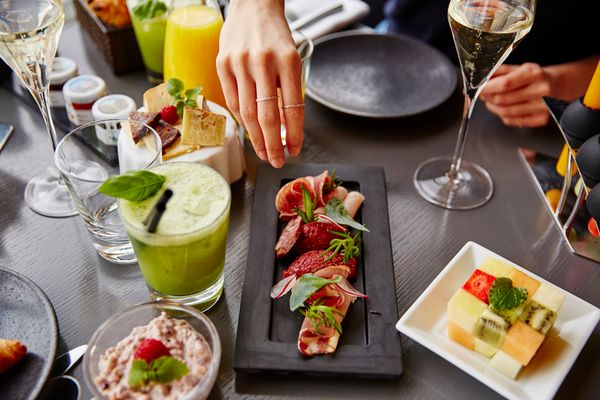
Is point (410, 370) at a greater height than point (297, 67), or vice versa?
point (297, 67)

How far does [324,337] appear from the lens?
0.86 meters

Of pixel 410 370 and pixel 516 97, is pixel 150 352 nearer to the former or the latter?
pixel 410 370

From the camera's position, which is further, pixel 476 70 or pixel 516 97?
pixel 516 97

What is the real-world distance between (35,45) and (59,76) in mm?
334

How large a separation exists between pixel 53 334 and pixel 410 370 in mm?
538

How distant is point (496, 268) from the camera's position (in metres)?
0.92

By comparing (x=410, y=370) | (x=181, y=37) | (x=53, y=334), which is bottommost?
(x=410, y=370)

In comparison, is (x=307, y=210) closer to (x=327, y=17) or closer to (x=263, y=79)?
(x=263, y=79)

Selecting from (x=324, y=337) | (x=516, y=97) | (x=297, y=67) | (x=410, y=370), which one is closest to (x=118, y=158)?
(x=297, y=67)

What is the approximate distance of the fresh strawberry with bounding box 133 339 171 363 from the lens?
736 mm

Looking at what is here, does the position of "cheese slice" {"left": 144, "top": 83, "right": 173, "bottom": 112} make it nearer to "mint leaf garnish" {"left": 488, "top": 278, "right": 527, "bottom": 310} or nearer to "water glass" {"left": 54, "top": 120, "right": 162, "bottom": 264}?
"water glass" {"left": 54, "top": 120, "right": 162, "bottom": 264}

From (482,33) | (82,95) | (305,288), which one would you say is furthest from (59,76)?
(482,33)

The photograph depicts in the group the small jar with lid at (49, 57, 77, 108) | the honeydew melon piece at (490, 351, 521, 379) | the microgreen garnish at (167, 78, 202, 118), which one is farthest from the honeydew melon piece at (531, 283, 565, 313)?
the small jar with lid at (49, 57, 77, 108)

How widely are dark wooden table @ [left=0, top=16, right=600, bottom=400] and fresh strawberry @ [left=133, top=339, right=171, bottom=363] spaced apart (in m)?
0.13
